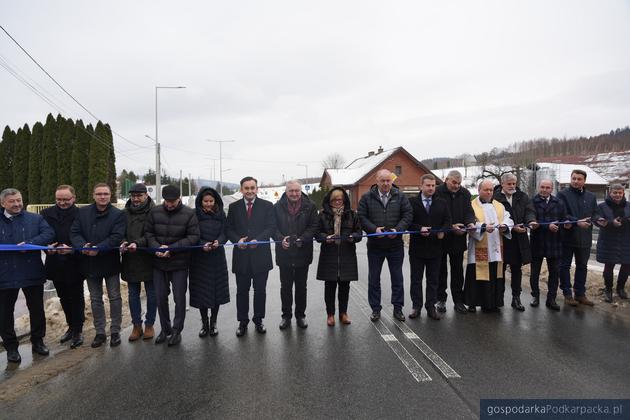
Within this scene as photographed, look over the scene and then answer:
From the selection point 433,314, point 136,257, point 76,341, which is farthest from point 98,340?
point 433,314

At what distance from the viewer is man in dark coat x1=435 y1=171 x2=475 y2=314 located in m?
6.18

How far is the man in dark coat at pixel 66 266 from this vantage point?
513 centimetres

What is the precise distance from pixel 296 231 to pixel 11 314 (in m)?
3.60

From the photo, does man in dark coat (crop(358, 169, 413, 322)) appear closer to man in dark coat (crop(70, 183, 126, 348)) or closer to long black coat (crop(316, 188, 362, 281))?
long black coat (crop(316, 188, 362, 281))

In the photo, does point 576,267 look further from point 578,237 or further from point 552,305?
point 552,305

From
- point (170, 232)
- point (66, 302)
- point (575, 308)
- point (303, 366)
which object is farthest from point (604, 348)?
point (66, 302)

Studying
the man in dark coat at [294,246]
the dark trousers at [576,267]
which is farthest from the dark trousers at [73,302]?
the dark trousers at [576,267]

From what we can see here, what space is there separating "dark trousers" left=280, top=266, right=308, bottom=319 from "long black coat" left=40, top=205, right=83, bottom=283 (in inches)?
106

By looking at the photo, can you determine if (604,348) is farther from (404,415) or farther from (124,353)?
(124,353)

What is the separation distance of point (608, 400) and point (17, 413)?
510 cm

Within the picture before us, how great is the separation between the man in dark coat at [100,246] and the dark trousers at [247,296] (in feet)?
5.11

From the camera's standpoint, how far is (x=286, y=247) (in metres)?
5.53

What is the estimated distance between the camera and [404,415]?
10.7 feet

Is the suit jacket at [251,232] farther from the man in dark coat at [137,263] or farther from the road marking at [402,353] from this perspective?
the road marking at [402,353]
